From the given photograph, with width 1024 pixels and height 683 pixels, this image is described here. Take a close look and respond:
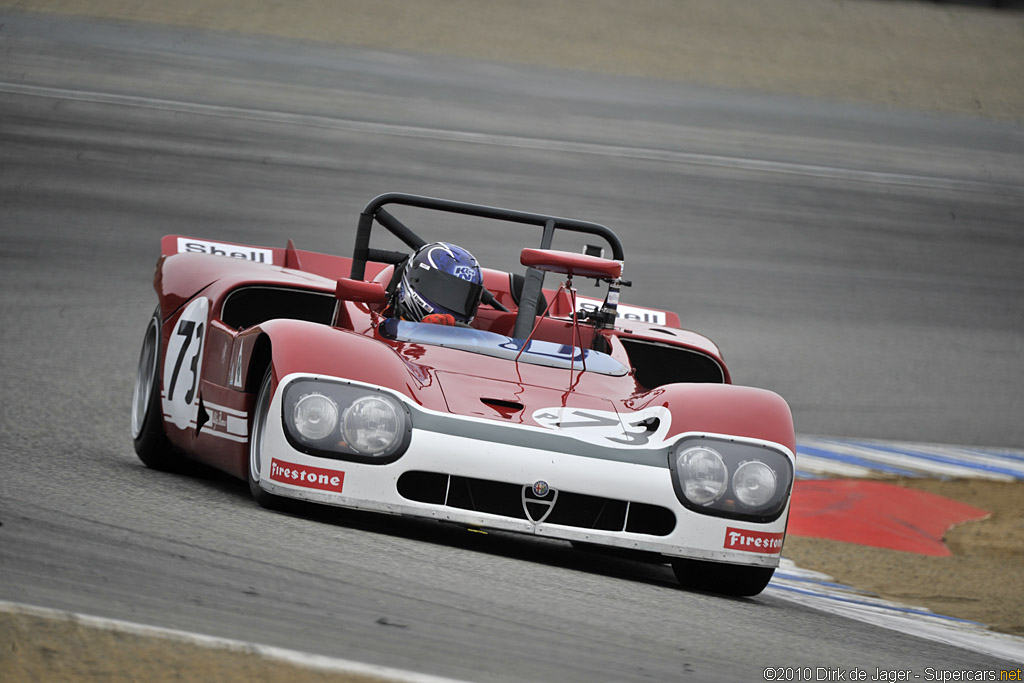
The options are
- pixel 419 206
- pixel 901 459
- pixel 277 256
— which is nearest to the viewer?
pixel 419 206

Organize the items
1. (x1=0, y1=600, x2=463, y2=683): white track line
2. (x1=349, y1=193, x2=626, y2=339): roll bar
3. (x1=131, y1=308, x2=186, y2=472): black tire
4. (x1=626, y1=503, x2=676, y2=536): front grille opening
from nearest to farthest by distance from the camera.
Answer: (x1=0, y1=600, x2=463, y2=683): white track line → (x1=626, y1=503, x2=676, y2=536): front grille opening → (x1=131, y1=308, x2=186, y2=472): black tire → (x1=349, y1=193, x2=626, y2=339): roll bar

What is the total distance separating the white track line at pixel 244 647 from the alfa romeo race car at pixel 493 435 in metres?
1.47

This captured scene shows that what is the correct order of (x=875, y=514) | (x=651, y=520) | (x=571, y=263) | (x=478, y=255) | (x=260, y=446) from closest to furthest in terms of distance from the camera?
(x=651, y=520), (x=260, y=446), (x=571, y=263), (x=875, y=514), (x=478, y=255)

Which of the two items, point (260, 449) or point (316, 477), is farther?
point (260, 449)

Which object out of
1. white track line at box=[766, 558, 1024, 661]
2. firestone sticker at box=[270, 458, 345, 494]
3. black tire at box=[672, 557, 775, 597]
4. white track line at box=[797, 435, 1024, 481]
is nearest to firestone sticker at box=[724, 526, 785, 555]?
black tire at box=[672, 557, 775, 597]

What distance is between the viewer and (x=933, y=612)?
5.82 m

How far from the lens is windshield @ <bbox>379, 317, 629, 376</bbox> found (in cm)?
546

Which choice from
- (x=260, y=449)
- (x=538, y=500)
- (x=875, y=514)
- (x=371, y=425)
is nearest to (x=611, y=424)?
(x=538, y=500)

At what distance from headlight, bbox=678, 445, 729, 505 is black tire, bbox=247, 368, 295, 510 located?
1235 millimetres

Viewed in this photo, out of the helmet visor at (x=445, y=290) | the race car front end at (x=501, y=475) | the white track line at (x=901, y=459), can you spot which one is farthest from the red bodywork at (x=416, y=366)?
the white track line at (x=901, y=459)

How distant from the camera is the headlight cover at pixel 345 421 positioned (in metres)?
4.26

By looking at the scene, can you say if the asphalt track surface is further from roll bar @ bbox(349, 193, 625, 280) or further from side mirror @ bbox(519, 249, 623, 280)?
roll bar @ bbox(349, 193, 625, 280)

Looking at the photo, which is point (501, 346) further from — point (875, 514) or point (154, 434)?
point (875, 514)

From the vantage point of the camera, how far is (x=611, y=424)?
4.64 m
